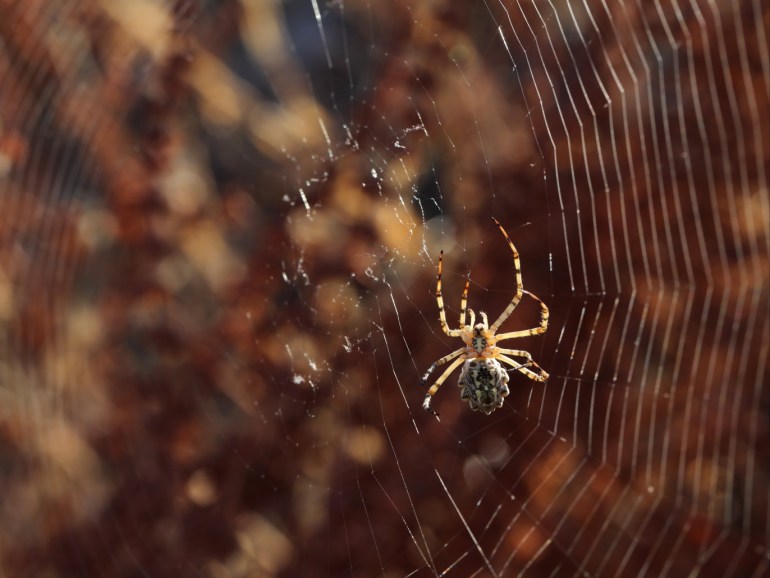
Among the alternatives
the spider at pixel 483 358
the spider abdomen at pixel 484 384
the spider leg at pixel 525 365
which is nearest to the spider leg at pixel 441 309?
the spider at pixel 483 358

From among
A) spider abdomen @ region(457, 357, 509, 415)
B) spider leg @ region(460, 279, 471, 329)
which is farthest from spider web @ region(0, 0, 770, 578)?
spider abdomen @ region(457, 357, 509, 415)

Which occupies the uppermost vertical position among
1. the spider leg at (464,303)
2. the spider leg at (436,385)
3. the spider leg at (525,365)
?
the spider leg at (464,303)

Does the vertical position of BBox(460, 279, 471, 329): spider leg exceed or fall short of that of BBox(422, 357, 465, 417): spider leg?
it exceeds it

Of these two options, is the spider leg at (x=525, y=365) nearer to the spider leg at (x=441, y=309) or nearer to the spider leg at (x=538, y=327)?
the spider leg at (x=538, y=327)

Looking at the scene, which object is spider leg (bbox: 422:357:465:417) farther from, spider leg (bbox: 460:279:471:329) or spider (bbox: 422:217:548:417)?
spider leg (bbox: 460:279:471:329)

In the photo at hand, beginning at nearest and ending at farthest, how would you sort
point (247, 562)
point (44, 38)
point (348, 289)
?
point (348, 289)
point (247, 562)
point (44, 38)

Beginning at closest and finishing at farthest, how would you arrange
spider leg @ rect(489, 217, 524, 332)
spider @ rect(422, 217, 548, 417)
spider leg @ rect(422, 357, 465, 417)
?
spider leg @ rect(489, 217, 524, 332), spider @ rect(422, 217, 548, 417), spider leg @ rect(422, 357, 465, 417)

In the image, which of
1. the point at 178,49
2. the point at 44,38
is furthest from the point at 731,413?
the point at 44,38

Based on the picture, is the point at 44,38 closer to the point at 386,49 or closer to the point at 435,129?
the point at 386,49
